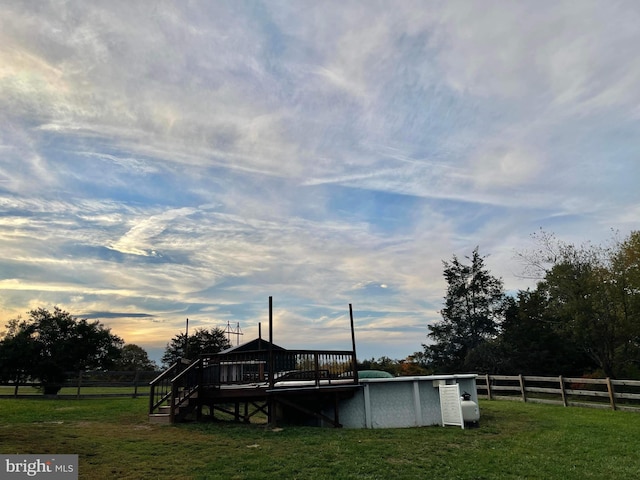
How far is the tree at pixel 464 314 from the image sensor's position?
34656mm

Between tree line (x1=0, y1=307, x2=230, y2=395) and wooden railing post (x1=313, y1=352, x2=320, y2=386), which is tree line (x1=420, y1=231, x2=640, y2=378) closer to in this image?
wooden railing post (x1=313, y1=352, x2=320, y2=386)

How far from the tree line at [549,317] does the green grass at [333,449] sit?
12518 millimetres

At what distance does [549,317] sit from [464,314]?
7.27 meters

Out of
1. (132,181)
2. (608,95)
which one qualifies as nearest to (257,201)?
(132,181)

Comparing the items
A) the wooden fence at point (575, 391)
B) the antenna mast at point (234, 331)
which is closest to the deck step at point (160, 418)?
the wooden fence at point (575, 391)

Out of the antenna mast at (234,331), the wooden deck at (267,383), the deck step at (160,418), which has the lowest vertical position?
the deck step at (160,418)

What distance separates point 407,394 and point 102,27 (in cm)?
1317

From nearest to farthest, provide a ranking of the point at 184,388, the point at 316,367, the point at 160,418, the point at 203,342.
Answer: the point at 160,418, the point at 316,367, the point at 184,388, the point at 203,342

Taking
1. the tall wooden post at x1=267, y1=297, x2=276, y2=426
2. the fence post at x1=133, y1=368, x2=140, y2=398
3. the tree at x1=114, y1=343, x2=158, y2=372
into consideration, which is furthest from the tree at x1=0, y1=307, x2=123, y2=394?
the tree at x1=114, y1=343, x2=158, y2=372

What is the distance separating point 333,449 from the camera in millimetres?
8305

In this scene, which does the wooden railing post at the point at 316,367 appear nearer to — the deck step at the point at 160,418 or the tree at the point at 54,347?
the deck step at the point at 160,418

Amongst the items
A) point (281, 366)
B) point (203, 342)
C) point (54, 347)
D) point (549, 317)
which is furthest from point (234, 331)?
point (281, 366)

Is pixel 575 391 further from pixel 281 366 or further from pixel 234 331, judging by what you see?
pixel 234 331

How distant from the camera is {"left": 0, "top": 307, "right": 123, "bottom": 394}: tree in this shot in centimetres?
2370
